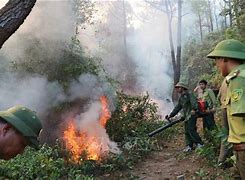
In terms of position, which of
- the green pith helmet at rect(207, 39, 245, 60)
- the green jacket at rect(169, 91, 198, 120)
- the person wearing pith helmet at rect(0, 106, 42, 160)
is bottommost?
the green jacket at rect(169, 91, 198, 120)

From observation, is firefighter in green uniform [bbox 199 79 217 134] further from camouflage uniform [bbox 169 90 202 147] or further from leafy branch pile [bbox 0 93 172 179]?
leafy branch pile [bbox 0 93 172 179]

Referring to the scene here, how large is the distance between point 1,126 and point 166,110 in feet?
78.9

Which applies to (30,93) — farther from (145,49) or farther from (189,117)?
(145,49)

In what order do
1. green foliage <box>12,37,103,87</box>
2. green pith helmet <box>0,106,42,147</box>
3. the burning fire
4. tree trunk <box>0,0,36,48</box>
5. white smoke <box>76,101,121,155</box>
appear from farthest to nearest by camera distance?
green foliage <box>12,37,103,87</box>
white smoke <box>76,101,121,155</box>
the burning fire
tree trunk <box>0,0,36,48</box>
green pith helmet <box>0,106,42,147</box>

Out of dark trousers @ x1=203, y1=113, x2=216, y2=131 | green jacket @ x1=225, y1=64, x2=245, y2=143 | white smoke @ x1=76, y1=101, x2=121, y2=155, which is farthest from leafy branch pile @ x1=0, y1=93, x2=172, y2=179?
green jacket @ x1=225, y1=64, x2=245, y2=143

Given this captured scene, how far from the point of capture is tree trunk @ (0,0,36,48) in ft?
16.0

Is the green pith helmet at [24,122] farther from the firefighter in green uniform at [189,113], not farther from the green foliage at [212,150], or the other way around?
the firefighter in green uniform at [189,113]

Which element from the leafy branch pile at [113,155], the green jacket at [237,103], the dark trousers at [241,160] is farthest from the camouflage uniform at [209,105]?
the green jacket at [237,103]

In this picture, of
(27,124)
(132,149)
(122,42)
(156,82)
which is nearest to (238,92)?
(27,124)

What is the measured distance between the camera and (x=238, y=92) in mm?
3398

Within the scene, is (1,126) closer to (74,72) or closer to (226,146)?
(226,146)

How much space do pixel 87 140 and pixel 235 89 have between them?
6490 mm

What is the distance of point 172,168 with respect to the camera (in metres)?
8.43

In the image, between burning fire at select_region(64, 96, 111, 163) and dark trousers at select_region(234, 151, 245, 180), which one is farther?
burning fire at select_region(64, 96, 111, 163)
